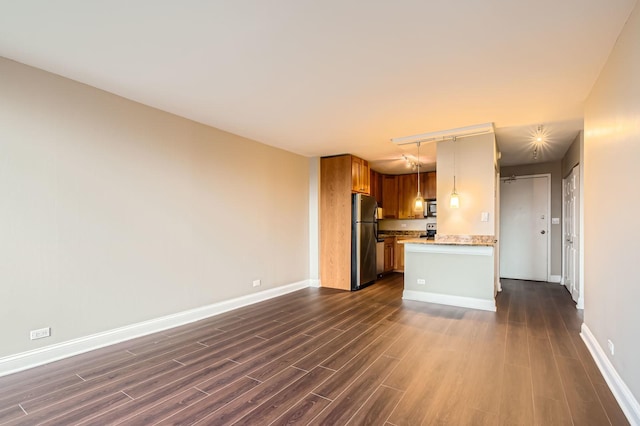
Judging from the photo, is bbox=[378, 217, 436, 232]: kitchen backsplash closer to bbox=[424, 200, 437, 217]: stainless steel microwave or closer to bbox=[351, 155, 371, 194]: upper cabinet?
bbox=[424, 200, 437, 217]: stainless steel microwave

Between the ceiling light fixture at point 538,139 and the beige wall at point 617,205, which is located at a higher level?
the ceiling light fixture at point 538,139

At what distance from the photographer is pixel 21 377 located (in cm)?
240

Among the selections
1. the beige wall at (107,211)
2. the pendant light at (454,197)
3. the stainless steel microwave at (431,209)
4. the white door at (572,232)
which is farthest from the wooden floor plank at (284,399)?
the stainless steel microwave at (431,209)

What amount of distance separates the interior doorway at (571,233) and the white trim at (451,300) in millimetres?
1444

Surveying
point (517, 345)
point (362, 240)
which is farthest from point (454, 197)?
point (517, 345)

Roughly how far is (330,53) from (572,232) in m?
5.19

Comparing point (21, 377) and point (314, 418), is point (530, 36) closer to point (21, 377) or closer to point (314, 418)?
point (314, 418)

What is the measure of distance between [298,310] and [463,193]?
3.08m

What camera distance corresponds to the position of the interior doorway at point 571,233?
4609 mm

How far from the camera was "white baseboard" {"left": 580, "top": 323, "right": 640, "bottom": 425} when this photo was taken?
1829mm

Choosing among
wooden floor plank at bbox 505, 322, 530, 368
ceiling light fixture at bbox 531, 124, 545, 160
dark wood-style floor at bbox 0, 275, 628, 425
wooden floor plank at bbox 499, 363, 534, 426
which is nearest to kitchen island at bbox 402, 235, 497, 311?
dark wood-style floor at bbox 0, 275, 628, 425

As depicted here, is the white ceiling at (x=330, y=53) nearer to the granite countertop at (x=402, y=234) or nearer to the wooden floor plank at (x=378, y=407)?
the wooden floor plank at (x=378, y=407)

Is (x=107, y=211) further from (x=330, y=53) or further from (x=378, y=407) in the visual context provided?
(x=378, y=407)

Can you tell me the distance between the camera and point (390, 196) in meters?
8.07
